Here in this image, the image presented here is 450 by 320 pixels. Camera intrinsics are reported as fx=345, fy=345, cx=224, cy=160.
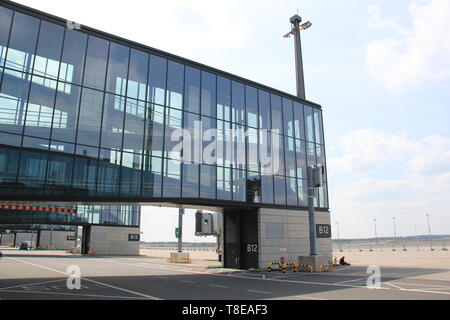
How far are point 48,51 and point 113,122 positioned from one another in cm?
632

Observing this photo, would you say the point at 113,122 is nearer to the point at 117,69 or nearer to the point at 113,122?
the point at 113,122

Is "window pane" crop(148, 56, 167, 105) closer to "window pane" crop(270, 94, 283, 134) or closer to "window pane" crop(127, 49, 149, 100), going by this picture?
"window pane" crop(127, 49, 149, 100)

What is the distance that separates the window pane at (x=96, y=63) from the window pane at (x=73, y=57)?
0.41m

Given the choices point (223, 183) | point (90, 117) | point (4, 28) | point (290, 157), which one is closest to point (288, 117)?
point (290, 157)

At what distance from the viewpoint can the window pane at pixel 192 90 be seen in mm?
29547

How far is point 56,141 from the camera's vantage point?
23094mm

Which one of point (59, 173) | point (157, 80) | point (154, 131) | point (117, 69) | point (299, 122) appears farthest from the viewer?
point (299, 122)

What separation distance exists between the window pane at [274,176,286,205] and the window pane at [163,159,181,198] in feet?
35.7

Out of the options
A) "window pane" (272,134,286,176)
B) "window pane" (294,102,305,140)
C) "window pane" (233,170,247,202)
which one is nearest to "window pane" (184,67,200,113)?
"window pane" (233,170,247,202)

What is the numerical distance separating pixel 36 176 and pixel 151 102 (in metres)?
9.90

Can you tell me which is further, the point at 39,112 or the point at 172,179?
the point at 172,179

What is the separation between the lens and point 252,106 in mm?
34469
